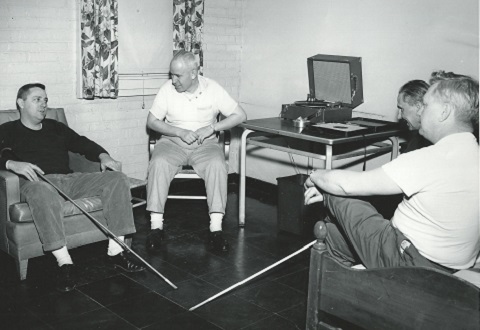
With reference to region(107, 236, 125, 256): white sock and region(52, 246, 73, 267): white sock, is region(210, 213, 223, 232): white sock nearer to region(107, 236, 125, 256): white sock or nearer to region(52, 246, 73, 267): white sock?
region(107, 236, 125, 256): white sock

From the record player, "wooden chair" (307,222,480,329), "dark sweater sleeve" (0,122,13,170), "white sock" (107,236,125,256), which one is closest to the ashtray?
the record player

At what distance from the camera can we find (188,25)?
488cm

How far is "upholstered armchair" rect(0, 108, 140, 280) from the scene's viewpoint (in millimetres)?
3207

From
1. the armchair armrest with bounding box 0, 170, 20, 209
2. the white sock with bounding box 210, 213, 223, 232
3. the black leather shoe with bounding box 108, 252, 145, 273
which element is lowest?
the black leather shoe with bounding box 108, 252, 145, 273

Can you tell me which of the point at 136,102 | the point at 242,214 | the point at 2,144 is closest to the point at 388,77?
the point at 242,214

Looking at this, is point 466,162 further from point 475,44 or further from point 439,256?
point 475,44

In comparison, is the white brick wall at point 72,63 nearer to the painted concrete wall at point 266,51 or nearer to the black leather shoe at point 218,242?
the painted concrete wall at point 266,51

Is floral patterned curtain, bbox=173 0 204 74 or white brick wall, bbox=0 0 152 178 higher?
floral patterned curtain, bbox=173 0 204 74

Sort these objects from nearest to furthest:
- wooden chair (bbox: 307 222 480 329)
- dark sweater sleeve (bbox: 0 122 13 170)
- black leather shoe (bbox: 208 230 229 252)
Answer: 1. wooden chair (bbox: 307 222 480 329)
2. dark sweater sleeve (bbox: 0 122 13 170)
3. black leather shoe (bbox: 208 230 229 252)

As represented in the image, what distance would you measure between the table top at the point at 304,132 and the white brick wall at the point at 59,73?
1196 millimetres

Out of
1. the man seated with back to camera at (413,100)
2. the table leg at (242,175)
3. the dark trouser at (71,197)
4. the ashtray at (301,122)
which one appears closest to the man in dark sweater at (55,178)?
the dark trouser at (71,197)

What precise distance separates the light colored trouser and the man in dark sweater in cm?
29

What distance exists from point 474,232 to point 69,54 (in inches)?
132

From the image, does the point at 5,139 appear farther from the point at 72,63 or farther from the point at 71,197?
the point at 72,63
